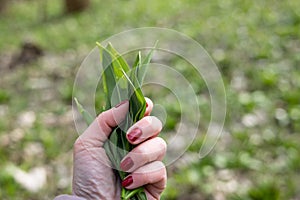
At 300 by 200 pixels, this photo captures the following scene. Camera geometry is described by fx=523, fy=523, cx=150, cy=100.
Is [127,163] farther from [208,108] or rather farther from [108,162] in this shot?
[208,108]

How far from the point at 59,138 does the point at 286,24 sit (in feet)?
8.83

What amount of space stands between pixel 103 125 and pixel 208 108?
2308 mm

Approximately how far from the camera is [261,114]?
3.51 meters

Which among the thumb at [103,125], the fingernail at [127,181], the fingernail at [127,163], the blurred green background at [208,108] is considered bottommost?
the blurred green background at [208,108]

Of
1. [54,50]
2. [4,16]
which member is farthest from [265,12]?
[4,16]

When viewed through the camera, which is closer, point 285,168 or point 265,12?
point 285,168

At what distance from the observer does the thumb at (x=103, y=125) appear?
52.1 inches

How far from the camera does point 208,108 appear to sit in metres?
3.60

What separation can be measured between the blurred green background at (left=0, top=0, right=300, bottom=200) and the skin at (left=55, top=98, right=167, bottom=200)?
138 cm

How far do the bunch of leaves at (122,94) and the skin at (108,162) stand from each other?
19 mm

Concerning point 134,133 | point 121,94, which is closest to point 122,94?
point 121,94

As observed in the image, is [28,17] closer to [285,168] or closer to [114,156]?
[285,168]

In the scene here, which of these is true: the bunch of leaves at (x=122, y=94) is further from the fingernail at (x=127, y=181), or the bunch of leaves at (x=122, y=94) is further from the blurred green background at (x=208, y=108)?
the blurred green background at (x=208, y=108)

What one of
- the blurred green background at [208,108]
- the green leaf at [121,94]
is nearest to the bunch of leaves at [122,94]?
the green leaf at [121,94]
